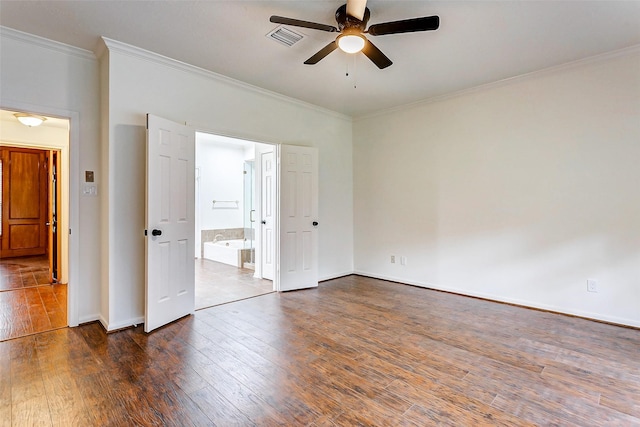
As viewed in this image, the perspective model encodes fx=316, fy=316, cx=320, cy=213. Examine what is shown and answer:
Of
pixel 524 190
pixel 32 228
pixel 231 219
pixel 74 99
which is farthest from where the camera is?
pixel 231 219

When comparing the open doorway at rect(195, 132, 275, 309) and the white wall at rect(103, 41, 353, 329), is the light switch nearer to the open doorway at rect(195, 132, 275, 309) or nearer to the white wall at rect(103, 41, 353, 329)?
the white wall at rect(103, 41, 353, 329)

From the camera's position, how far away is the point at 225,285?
479 centimetres

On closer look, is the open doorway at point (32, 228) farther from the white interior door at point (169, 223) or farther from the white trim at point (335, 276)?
the white trim at point (335, 276)

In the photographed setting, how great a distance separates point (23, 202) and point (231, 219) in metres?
4.54

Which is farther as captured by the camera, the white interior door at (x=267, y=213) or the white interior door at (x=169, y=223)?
the white interior door at (x=267, y=213)

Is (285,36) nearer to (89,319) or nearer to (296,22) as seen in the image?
(296,22)

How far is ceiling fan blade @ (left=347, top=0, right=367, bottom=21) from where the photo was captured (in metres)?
2.15

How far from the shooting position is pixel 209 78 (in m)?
3.67

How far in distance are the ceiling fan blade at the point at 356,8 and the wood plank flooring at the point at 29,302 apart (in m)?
3.85

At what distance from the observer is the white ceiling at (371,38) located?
2461 millimetres

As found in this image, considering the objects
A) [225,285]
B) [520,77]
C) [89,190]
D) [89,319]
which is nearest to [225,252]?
[225,285]

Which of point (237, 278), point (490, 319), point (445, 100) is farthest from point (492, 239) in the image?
point (237, 278)

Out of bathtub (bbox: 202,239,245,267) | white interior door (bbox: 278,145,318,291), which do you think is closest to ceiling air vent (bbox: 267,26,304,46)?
white interior door (bbox: 278,145,318,291)

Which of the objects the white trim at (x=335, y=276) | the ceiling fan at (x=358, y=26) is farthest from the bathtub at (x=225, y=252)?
the ceiling fan at (x=358, y=26)
